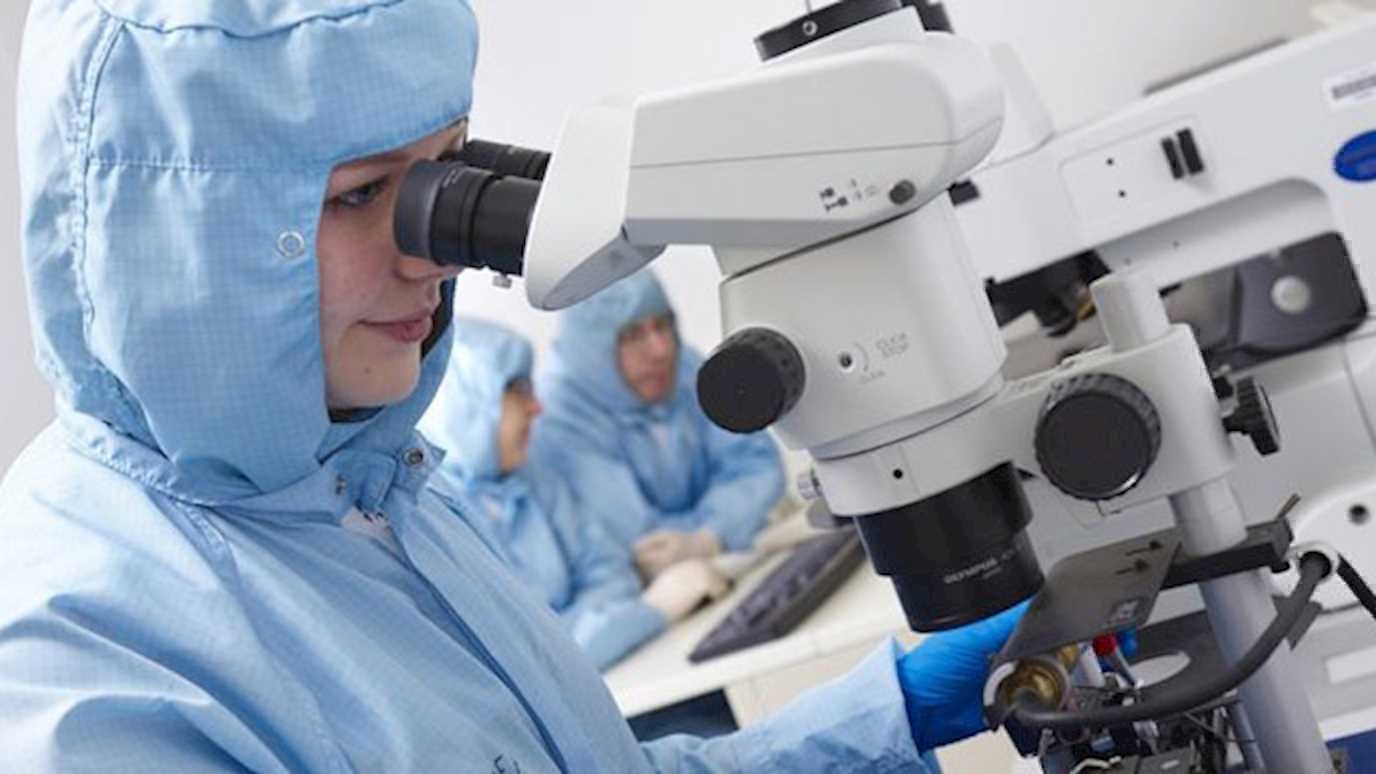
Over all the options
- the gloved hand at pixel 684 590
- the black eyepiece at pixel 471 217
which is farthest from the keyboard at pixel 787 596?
the black eyepiece at pixel 471 217

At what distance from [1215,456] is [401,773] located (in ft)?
1.55

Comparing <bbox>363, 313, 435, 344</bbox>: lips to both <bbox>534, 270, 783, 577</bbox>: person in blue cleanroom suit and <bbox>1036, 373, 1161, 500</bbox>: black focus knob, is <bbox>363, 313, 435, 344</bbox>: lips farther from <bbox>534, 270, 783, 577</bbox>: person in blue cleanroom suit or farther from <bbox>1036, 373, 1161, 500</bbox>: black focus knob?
<bbox>534, 270, 783, 577</bbox>: person in blue cleanroom suit

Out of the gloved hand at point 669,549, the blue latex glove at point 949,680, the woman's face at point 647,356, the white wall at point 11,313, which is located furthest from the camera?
the woman's face at point 647,356

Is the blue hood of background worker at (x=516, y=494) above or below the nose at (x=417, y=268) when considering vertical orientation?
below

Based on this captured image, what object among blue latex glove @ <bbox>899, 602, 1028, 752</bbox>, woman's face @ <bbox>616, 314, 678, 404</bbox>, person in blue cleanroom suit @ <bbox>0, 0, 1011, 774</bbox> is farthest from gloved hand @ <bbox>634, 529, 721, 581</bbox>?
person in blue cleanroom suit @ <bbox>0, 0, 1011, 774</bbox>

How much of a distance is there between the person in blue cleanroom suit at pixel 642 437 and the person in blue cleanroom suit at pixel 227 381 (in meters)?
2.27

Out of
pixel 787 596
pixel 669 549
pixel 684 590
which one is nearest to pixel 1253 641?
pixel 787 596

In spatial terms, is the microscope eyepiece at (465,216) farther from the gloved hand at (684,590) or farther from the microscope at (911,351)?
the gloved hand at (684,590)

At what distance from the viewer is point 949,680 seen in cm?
118

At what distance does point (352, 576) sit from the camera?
1047 mm

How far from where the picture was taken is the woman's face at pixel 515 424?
328 centimetres

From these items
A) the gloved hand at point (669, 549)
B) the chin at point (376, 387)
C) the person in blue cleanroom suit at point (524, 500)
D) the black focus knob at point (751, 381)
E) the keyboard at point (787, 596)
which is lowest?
the gloved hand at point (669, 549)

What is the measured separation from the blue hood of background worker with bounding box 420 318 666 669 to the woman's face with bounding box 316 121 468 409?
1944 mm

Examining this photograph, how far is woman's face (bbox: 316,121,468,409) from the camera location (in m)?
0.97
